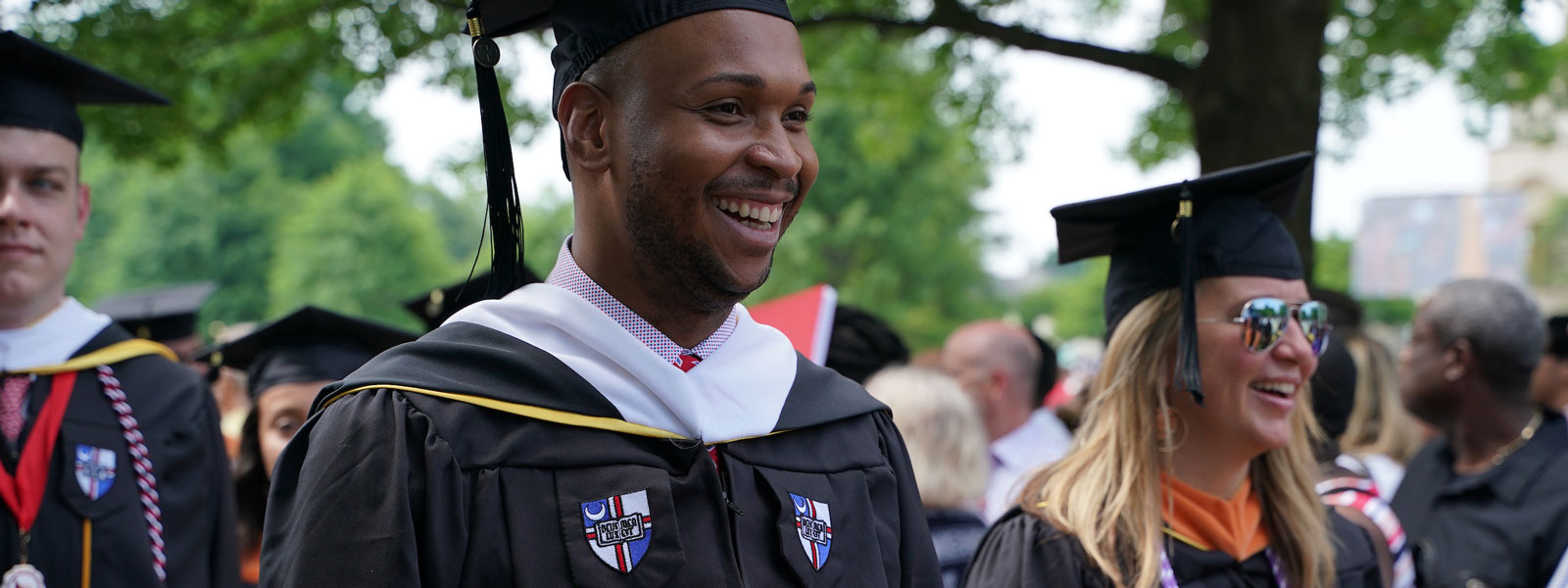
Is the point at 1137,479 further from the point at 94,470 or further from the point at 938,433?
the point at 94,470

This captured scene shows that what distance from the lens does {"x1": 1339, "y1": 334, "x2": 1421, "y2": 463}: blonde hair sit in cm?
600

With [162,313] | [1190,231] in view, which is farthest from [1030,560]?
[162,313]

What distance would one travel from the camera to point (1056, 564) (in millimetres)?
2969

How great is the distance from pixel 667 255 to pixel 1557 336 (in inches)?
224

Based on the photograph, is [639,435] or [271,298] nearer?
[639,435]

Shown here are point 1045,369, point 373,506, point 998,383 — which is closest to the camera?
point 373,506

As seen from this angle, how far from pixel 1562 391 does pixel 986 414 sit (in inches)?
105

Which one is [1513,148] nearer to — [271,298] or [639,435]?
[271,298]

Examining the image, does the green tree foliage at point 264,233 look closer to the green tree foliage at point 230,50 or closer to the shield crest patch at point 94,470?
the green tree foliage at point 230,50

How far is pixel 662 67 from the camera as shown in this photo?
212cm

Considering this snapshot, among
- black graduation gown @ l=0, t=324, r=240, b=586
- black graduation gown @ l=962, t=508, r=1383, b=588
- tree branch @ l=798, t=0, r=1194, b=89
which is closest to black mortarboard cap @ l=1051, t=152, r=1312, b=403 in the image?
black graduation gown @ l=962, t=508, r=1383, b=588

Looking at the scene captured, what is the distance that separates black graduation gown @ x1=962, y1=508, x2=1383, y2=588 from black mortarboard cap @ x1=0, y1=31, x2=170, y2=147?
102 inches

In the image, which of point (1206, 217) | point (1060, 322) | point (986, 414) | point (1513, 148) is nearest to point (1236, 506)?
point (1206, 217)

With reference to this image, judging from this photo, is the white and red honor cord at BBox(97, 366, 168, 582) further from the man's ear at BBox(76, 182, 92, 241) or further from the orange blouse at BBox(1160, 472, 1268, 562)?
the orange blouse at BBox(1160, 472, 1268, 562)
